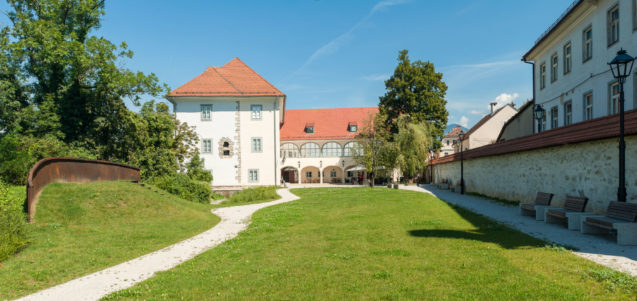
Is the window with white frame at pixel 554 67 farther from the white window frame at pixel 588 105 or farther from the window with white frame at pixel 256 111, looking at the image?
the window with white frame at pixel 256 111

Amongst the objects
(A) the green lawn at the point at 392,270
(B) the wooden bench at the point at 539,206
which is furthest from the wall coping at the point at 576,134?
(A) the green lawn at the point at 392,270

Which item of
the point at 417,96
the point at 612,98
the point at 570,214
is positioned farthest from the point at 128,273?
the point at 417,96

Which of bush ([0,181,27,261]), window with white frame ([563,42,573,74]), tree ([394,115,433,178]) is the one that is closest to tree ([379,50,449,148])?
tree ([394,115,433,178])

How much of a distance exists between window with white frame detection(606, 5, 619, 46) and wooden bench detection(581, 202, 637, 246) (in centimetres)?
1013

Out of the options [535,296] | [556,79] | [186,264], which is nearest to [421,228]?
[535,296]

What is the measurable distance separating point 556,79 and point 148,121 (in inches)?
1054

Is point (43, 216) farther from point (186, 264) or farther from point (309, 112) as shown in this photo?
point (309, 112)

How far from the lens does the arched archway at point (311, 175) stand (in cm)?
4894

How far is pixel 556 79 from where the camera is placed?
2033 centimetres

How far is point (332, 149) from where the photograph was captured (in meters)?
46.8

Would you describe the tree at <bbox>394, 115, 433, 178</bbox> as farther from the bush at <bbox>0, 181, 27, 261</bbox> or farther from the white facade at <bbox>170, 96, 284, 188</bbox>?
the bush at <bbox>0, 181, 27, 261</bbox>

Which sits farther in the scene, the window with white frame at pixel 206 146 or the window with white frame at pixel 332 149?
the window with white frame at pixel 332 149

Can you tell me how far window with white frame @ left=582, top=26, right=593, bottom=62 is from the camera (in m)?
16.3

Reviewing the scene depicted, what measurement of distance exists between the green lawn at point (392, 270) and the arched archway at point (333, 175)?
39.5 m
